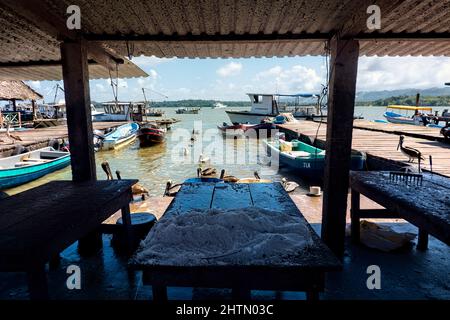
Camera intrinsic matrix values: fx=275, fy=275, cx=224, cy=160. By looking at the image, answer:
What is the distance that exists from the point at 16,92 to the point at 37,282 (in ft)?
A: 92.1

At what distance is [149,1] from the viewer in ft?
9.79

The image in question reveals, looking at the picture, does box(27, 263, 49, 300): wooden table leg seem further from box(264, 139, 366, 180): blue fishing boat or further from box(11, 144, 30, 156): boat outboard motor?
box(11, 144, 30, 156): boat outboard motor

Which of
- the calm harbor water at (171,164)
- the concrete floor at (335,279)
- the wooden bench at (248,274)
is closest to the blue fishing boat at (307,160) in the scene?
the calm harbor water at (171,164)

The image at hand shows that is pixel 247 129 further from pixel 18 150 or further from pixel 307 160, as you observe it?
pixel 18 150

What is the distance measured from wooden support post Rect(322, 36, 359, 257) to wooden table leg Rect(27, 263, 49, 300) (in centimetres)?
333

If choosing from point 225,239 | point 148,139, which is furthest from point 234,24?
point 148,139

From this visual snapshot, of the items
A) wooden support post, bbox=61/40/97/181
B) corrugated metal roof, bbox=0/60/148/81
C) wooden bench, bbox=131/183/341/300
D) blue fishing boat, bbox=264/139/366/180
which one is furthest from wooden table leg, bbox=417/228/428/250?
corrugated metal roof, bbox=0/60/148/81

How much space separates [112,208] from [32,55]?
3.73 meters

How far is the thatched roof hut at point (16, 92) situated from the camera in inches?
882

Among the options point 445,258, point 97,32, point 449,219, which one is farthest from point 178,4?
point 445,258

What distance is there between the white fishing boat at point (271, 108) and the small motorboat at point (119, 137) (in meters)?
13.7

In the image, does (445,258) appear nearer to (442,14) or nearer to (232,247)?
(442,14)

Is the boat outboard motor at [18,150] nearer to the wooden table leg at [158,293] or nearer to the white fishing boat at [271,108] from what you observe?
the wooden table leg at [158,293]

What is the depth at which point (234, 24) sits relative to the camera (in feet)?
12.0
